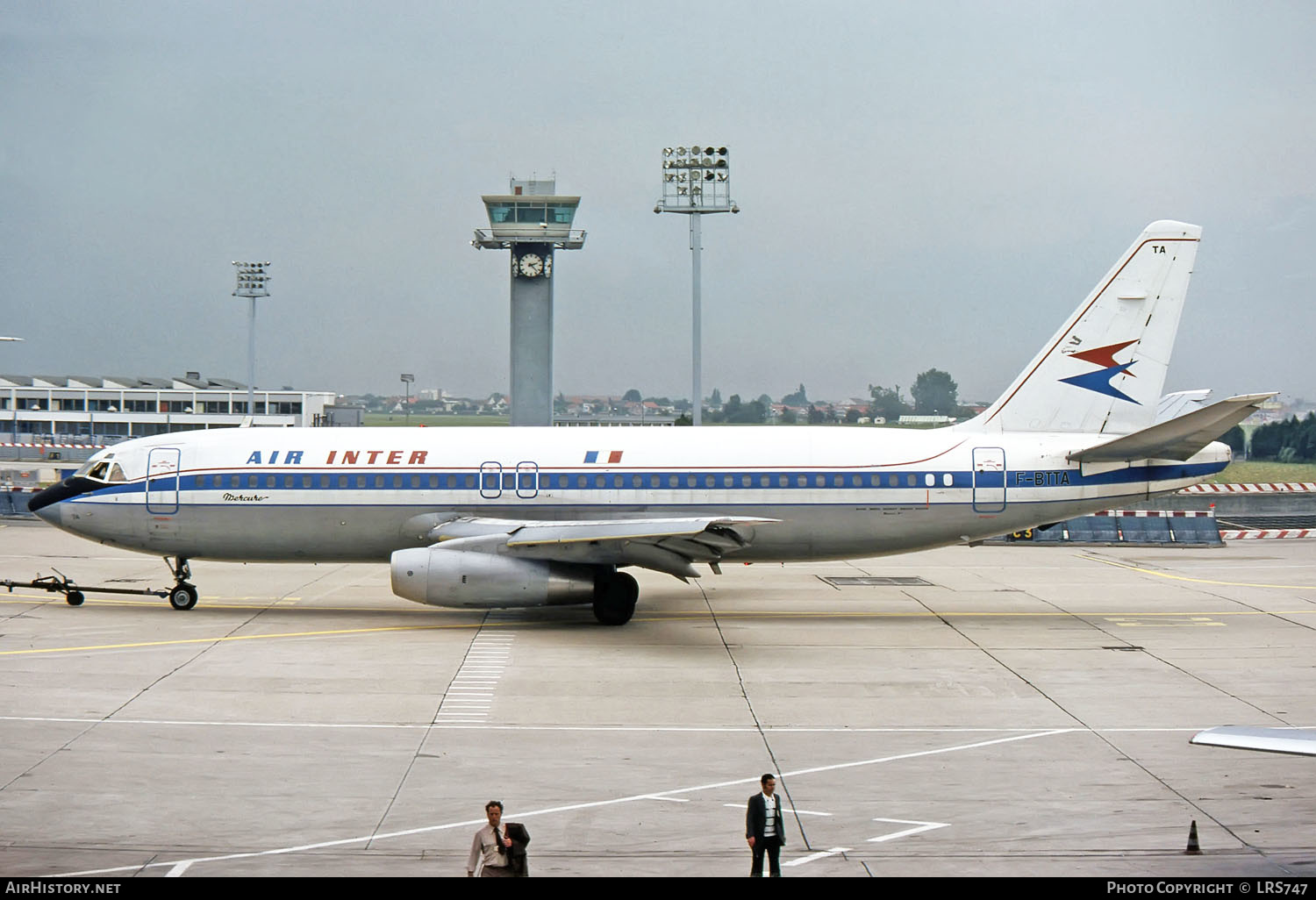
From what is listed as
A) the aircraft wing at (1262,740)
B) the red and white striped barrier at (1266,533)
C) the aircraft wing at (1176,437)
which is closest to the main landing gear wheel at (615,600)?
the aircraft wing at (1176,437)

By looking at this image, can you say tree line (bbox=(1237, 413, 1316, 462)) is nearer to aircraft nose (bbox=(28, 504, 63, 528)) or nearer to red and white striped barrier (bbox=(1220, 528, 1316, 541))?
red and white striped barrier (bbox=(1220, 528, 1316, 541))

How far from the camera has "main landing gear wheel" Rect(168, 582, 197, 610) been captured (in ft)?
83.3

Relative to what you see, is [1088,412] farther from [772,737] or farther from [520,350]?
[520,350]

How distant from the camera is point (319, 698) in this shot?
57.9 feet

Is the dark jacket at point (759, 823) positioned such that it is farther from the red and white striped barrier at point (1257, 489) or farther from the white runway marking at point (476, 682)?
the red and white striped barrier at point (1257, 489)

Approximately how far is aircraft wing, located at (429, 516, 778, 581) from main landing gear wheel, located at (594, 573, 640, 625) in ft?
1.74

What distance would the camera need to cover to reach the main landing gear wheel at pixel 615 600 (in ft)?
77.3

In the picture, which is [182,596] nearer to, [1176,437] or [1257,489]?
[1176,437]

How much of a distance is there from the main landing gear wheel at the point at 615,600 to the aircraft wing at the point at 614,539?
20.9 inches

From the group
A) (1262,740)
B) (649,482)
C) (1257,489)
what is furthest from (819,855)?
(1257,489)

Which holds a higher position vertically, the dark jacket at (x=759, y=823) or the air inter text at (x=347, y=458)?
the air inter text at (x=347, y=458)

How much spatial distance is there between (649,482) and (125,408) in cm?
7925

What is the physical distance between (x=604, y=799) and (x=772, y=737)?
3.47m

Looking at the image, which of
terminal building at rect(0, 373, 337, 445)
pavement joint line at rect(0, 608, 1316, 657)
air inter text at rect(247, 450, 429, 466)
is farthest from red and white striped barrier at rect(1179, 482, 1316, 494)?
terminal building at rect(0, 373, 337, 445)
